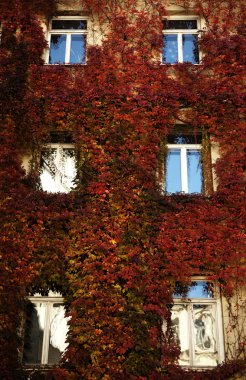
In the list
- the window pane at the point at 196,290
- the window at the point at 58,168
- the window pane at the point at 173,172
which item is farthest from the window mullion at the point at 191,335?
the window at the point at 58,168

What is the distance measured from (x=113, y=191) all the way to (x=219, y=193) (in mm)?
2292

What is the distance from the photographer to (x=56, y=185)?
1134 centimetres

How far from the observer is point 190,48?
13.2 m

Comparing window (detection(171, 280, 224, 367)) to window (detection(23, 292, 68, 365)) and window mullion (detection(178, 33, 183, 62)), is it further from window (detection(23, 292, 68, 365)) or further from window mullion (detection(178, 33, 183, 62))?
window mullion (detection(178, 33, 183, 62))

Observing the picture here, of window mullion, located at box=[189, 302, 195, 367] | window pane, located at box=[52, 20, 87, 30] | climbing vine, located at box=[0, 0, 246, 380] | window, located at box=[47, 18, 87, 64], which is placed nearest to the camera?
climbing vine, located at box=[0, 0, 246, 380]

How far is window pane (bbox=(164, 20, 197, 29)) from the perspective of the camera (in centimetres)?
1358

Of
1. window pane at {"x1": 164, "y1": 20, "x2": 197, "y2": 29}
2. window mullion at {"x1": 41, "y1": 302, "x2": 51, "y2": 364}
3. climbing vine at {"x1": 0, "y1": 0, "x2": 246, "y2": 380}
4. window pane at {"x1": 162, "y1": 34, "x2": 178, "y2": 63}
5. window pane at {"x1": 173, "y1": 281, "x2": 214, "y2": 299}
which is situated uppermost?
window pane at {"x1": 164, "y1": 20, "x2": 197, "y2": 29}

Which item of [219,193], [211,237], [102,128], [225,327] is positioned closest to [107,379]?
[225,327]

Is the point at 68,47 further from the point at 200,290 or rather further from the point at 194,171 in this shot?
the point at 200,290

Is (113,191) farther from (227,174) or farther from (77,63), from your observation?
(77,63)

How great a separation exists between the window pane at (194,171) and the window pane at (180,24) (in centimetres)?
397

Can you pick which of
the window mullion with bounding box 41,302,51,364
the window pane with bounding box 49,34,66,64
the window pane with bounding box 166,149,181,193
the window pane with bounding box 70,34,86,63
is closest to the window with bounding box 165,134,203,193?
the window pane with bounding box 166,149,181,193

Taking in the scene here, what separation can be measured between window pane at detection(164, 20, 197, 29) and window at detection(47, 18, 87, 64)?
2301mm

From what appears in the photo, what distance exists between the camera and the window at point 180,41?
13.0m
